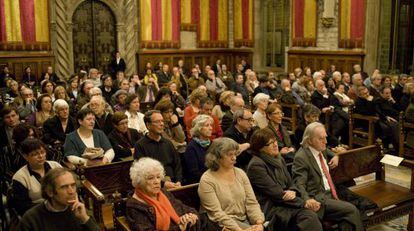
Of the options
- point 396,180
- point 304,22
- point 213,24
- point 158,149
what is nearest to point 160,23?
point 213,24

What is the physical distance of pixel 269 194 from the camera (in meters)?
3.79

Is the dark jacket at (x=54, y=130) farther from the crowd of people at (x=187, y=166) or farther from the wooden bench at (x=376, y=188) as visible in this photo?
the wooden bench at (x=376, y=188)

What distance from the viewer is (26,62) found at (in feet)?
41.8

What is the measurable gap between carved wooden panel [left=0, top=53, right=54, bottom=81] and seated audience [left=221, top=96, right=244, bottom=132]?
846cm

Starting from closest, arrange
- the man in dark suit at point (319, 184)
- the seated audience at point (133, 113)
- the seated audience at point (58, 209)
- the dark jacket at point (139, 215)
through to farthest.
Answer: the seated audience at point (58, 209) → the dark jacket at point (139, 215) → the man in dark suit at point (319, 184) → the seated audience at point (133, 113)

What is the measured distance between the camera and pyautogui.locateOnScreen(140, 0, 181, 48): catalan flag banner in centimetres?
1452

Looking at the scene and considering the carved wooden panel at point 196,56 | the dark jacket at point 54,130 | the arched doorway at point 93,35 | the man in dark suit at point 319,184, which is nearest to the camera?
the man in dark suit at point 319,184

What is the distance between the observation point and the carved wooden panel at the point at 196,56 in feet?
48.2

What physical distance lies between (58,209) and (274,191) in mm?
1672

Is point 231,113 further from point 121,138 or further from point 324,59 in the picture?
point 324,59

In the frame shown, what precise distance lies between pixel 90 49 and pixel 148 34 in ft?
5.94

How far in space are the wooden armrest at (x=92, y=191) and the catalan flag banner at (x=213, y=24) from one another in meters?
12.1

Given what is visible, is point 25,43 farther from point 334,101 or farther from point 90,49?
point 334,101

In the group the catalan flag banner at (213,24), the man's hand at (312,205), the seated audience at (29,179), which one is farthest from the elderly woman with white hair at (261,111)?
the catalan flag banner at (213,24)
